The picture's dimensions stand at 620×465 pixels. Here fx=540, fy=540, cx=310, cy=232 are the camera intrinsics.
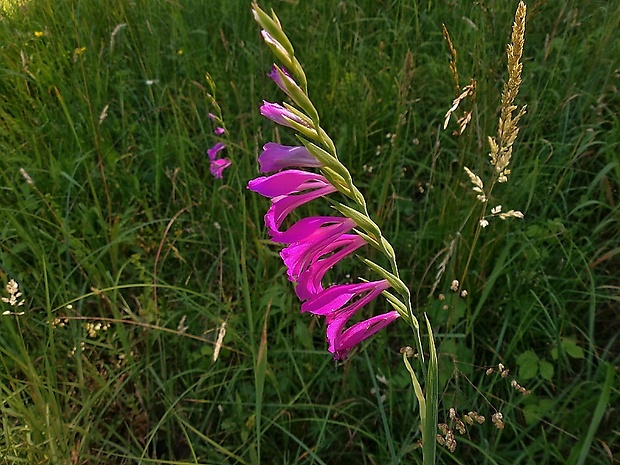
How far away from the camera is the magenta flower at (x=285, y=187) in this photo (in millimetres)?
793

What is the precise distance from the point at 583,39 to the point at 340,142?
128 centimetres

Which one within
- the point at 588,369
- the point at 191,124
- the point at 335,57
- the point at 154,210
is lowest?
the point at 588,369

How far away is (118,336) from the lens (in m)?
1.71

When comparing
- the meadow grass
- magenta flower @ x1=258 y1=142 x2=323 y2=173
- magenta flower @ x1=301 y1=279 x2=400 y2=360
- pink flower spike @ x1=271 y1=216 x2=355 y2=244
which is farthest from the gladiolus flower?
the meadow grass

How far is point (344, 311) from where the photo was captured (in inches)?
35.4

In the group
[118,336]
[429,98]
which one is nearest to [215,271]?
[118,336]

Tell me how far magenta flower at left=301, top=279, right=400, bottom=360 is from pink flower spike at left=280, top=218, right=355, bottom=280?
0.06 meters

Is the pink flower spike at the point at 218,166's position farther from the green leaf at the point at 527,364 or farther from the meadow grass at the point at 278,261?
the green leaf at the point at 527,364

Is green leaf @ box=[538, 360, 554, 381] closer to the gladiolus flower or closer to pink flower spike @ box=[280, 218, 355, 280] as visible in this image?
pink flower spike @ box=[280, 218, 355, 280]

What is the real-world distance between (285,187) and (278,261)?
111 centimetres

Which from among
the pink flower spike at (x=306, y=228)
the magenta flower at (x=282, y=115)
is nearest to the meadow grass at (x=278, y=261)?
the pink flower spike at (x=306, y=228)

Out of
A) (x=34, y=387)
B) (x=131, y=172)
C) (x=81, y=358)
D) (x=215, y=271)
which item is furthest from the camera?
(x=131, y=172)

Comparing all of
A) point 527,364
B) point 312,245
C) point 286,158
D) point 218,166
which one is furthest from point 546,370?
point 218,166

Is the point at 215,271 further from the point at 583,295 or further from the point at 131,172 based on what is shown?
the point at 583,295
